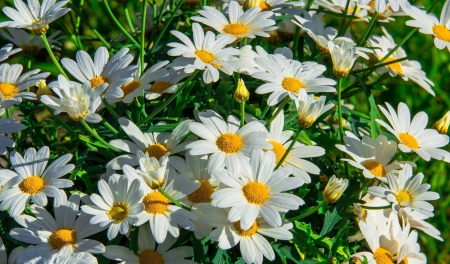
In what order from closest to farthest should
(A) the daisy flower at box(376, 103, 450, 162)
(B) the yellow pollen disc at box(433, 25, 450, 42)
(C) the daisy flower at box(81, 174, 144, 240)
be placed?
1. (C) the daisy flower at box(81, 174, 144, 240)
2. (A) the daisy flower at box(376, 103, 450, 162)
3. (B) the yellow pollen disc at box(433, 25, 450, 42)

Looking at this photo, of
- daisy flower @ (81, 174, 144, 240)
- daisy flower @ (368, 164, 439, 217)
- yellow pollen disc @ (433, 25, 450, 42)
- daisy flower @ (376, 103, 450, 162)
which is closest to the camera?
daisy flower @ (81, 174, 144, 240)

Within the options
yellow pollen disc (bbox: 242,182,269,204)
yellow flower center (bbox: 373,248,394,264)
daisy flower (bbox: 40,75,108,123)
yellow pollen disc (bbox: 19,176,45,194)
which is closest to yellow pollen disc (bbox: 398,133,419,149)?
yellow flower center (bbox: 373,248,394,264)

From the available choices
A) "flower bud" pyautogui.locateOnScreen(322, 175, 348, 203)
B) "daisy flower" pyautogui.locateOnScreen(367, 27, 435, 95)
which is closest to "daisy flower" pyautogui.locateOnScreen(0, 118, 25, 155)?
"flower bud" pyautogui.locateOnScreen(322, 175, 348, 203)

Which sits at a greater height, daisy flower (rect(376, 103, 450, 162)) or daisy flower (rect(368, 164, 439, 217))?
daisy flower (rect(376, 103, 450, 162))

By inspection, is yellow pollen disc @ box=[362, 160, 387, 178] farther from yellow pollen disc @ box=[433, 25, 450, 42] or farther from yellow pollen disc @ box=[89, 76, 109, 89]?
yellow pollen disc @ box=[89, 76, 109, 89]

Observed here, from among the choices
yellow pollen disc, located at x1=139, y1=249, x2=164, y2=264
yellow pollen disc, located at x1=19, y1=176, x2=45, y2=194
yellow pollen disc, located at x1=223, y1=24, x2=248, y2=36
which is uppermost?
yellow pollen disc, located at x1=223, y1=24, x2=248, y2=36

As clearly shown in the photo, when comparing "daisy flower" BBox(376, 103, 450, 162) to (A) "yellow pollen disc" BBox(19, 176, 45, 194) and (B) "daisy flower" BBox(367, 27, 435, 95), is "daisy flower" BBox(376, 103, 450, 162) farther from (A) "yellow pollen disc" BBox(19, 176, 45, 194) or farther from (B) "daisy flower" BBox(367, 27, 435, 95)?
(A) "yellow pollen disc" BBox(19, 176, 45, 194)

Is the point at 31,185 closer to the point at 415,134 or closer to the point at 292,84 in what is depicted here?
the point at 292,84

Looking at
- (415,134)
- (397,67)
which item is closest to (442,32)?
(397,67)

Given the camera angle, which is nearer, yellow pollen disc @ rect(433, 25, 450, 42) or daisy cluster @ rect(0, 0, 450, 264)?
daisy cluster @ rect(0, 0, 450, 264)
